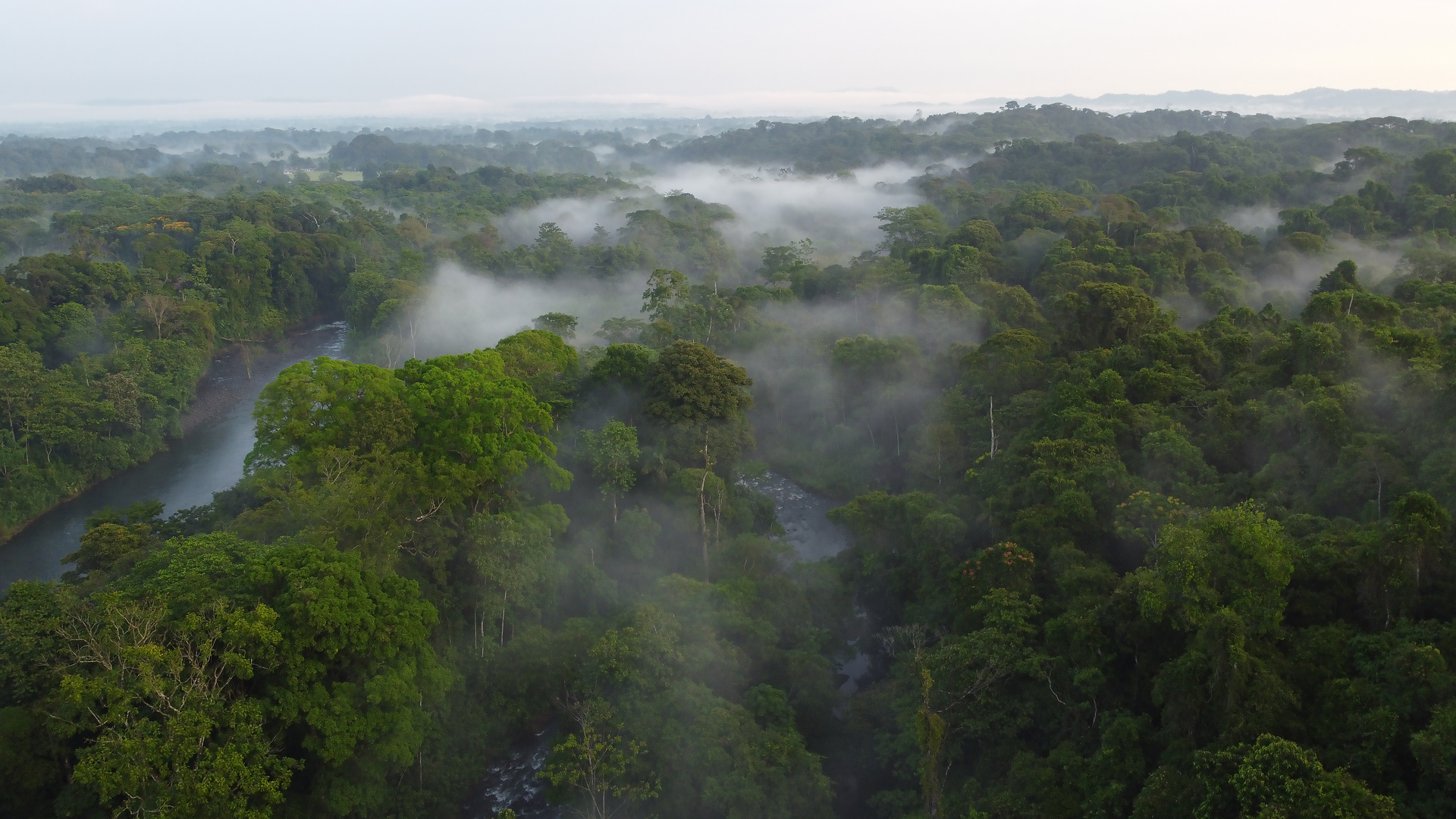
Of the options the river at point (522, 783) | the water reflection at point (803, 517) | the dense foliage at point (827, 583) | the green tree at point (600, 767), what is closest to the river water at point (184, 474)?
the dense foliage at point (827, 583)

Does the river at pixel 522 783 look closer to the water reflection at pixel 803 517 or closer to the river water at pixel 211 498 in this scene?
the river water at pixel 211 498

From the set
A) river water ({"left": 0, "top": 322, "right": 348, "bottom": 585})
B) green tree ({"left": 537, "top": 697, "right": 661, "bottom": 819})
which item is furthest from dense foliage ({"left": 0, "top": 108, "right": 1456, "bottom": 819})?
river water ({"left": 0, "top": 322, "right": 348, "bottom": 585})

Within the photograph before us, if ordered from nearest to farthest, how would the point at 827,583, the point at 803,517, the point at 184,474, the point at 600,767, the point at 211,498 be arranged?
the point at 600,767 → the point at 827,583 → the point at 803,517 → the point at 211,498 → the point at 184,474

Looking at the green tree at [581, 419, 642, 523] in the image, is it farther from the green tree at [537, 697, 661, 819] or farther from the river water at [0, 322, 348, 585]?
the river water at [0, 322, 348, 585]

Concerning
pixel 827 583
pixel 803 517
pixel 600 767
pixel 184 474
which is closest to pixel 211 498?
pixel 184 474

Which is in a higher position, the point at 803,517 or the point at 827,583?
the point at 827,583

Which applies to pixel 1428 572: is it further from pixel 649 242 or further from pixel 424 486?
pixel 649 242

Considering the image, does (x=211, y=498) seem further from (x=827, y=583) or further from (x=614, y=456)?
(x=827, y=583)
